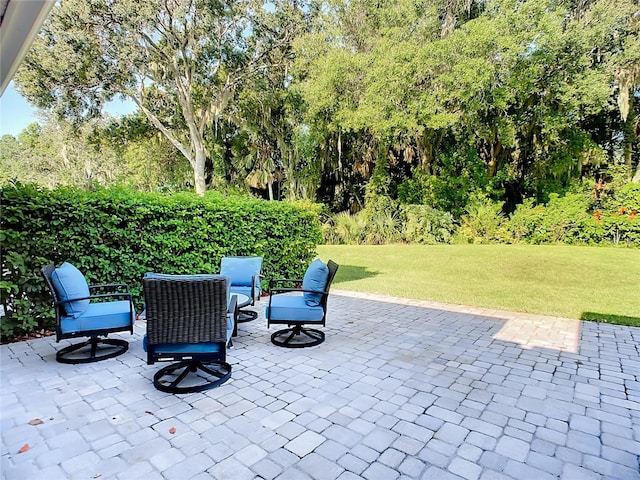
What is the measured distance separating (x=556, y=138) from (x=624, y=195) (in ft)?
9.48

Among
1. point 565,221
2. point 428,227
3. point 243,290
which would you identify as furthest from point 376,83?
point 243,290

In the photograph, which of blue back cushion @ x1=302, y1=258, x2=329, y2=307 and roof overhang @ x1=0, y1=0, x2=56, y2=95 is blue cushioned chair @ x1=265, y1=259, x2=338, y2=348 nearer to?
blue back cushion @ x1=302, y1=258, x2=329, y2=307

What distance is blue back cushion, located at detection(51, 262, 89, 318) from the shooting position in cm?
346

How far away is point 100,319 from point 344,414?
8.50 ft

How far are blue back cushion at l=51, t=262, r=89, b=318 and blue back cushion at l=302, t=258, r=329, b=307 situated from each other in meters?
2.29

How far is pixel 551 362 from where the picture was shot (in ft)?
12.2

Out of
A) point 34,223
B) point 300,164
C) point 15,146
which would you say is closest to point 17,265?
point 34,223

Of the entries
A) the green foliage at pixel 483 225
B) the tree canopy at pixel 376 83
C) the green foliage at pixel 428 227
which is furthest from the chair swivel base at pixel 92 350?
the green foliage at pixel 483 225

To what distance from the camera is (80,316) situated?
354 cm

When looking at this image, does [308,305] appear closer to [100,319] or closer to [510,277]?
[100,319]

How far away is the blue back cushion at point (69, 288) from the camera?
3.46m

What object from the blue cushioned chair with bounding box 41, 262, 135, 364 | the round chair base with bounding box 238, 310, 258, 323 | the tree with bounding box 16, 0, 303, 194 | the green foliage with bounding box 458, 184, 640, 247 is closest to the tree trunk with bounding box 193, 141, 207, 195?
the tree with bounding box 16, 0, 303, 194

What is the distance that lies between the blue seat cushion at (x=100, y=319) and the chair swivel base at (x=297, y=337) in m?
1.60

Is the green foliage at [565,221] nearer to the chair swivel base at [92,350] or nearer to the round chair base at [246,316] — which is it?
the round chair base at [246,316]
